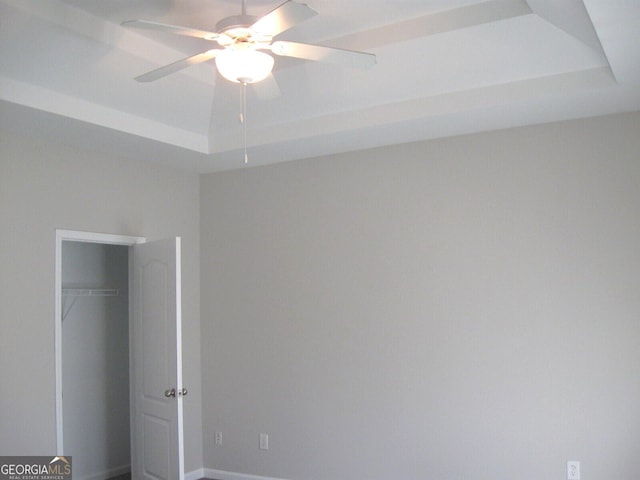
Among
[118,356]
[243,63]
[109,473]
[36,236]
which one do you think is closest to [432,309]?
[243,63]

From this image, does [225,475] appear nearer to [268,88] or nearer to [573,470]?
[573,470]

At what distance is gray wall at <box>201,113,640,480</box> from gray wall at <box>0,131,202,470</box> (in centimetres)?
106

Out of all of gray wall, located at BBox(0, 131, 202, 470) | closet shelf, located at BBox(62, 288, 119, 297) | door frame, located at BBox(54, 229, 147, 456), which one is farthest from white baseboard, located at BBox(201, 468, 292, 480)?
closet shelf, located at BBox(62, 288, 119, 297)

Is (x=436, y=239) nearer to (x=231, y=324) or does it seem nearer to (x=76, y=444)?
(x=231, y=324)

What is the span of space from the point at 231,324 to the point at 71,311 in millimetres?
1331

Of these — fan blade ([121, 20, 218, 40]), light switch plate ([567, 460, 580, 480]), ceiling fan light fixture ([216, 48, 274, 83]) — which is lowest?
light switch plate ([567, 460, 580, 480])

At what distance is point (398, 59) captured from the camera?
3.58 metres

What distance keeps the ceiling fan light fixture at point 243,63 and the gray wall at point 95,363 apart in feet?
10.4

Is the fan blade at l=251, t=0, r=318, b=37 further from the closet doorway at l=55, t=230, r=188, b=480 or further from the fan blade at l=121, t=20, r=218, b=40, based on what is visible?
the closet doorway at l=55, t=230, r=188, b=480

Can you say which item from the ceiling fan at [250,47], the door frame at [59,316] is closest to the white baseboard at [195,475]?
the door frame at [59,316]

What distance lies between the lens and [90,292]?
16.6ft

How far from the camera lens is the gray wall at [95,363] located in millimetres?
5020

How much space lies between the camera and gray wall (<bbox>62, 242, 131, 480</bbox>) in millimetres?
5020

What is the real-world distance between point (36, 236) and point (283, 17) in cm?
256
